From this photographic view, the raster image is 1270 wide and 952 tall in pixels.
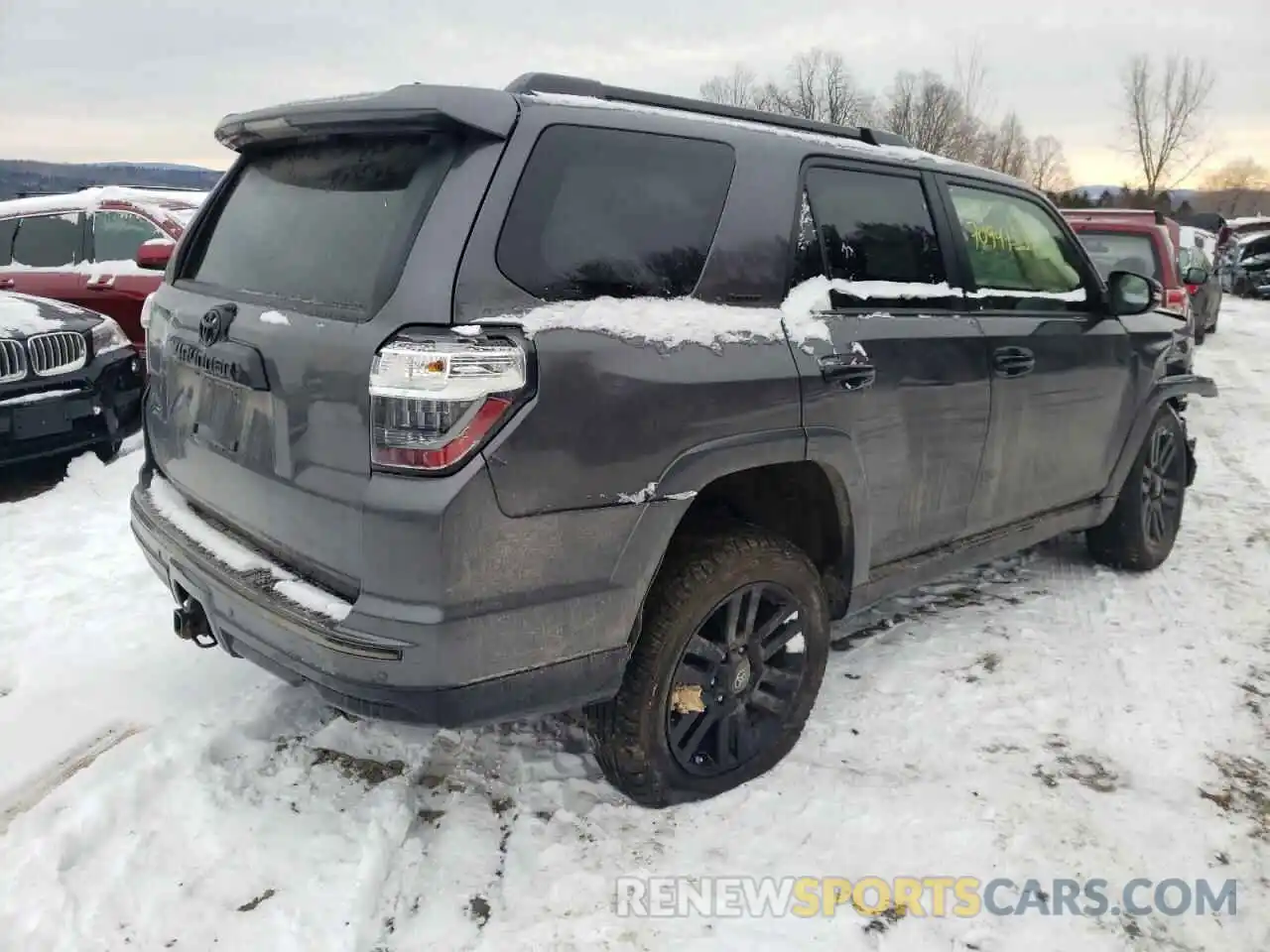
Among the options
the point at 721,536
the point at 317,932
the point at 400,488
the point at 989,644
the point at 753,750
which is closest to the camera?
the point at 400,488

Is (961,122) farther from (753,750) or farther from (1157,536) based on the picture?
(753,750)

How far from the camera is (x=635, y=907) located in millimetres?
2338

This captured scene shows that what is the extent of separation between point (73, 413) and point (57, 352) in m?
0.38

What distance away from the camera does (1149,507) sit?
15.0 feet

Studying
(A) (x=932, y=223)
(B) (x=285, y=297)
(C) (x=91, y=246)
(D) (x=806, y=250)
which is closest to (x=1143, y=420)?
(A) (x=932, y=223)

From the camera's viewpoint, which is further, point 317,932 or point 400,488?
point 317,932

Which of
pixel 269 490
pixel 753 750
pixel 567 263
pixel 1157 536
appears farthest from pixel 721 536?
pixel 1157 536

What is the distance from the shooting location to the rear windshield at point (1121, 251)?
7.57m

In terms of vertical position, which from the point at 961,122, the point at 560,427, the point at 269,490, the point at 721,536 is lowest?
the point at 721,536

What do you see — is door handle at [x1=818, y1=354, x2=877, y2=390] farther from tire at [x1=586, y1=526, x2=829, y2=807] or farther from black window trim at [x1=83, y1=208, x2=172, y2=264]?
black window trim at [x1=83, y1=208, x2=172, y2=264]

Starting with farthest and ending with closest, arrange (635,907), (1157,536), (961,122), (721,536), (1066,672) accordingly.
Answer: (961,122)
(1157,536)
(1066,672)
(721,536)
(635,907)

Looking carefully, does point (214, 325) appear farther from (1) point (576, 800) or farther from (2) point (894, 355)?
(2) point (894, 355)

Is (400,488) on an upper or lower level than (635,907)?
upper

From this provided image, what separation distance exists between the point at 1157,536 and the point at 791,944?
11.1 feet
